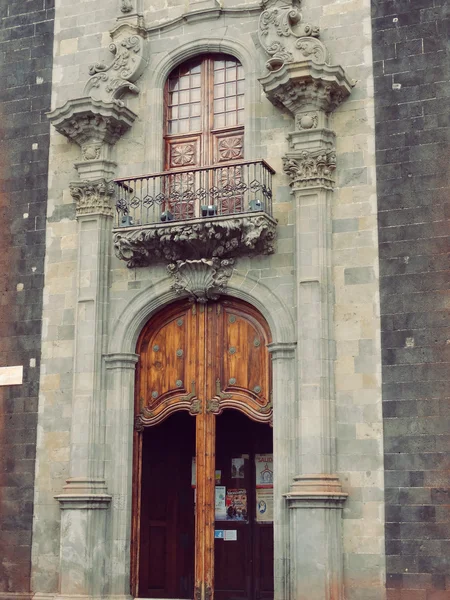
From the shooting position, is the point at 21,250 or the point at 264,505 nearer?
the point at 264,505

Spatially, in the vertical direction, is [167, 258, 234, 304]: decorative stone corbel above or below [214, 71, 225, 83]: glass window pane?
below

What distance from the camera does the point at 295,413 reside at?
17.1 m

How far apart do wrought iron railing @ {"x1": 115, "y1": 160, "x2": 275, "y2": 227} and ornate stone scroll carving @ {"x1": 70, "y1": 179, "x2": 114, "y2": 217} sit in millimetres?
212

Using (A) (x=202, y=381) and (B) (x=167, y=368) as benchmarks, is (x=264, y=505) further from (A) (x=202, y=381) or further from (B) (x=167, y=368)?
(B) (x=167, y=368)

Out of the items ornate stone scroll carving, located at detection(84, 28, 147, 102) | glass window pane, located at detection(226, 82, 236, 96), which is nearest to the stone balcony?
glass window pane, located at detection(226, 82, 236, 96)

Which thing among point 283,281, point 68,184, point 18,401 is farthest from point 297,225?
point 18,401

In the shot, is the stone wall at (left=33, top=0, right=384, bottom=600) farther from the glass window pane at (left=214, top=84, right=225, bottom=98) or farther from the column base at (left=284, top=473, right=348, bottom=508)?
the glass window pane at (left=214, top=84, right=225, bottom=98)

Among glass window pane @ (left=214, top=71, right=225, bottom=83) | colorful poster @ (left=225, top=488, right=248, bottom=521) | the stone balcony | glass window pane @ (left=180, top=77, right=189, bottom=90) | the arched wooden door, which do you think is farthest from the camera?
colorful poster @ (left=225, top=488, right=248, bottom=521)

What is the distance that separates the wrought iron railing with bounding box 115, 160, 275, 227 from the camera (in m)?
17.9

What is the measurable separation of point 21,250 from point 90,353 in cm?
286

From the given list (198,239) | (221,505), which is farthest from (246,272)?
(221,505)

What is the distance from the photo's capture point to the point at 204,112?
19.2m

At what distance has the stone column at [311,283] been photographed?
53.1ft

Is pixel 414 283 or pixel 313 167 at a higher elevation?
pixel 313 167
